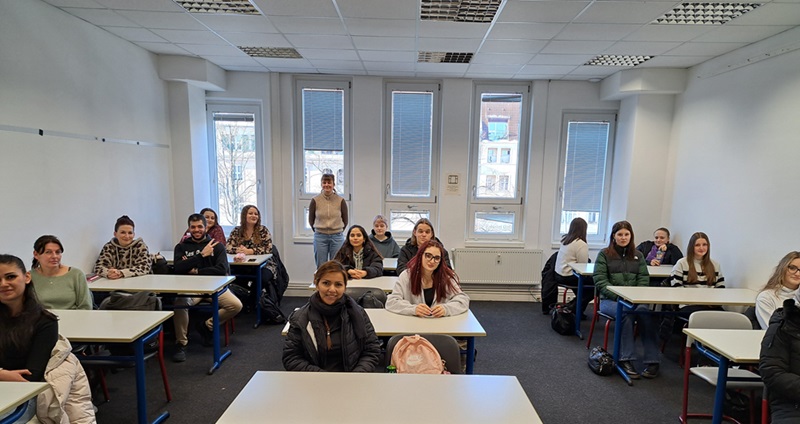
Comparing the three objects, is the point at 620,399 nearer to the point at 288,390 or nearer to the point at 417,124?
the point at 288,390

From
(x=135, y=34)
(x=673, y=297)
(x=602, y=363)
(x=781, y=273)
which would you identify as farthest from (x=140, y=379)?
(x=781, y=273)

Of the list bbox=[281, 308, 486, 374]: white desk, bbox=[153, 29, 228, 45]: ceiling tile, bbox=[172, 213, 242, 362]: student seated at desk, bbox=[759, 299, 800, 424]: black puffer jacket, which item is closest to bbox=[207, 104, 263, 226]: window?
bbox=[153, 29, 228, 45]: ceiling tile

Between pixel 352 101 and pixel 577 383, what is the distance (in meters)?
4.35

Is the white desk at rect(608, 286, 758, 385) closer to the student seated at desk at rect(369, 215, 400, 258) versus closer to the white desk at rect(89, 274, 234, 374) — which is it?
the student seated at desk at rect(369, 215, 400, 258)

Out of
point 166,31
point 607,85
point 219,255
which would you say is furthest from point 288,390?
point 607,85

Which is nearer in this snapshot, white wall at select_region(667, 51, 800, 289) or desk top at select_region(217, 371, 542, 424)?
desk top at select_region(217, 371, 542, 424)

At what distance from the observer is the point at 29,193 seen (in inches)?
114

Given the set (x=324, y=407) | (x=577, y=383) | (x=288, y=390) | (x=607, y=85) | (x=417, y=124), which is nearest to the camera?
(x=324, y=407)

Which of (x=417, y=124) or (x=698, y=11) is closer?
(x=698, y=11)

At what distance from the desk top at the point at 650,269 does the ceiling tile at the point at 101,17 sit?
17.1 ft

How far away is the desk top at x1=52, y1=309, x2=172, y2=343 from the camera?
2.21 metres

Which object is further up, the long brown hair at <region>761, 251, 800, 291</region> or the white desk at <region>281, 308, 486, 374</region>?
the long brown hair at <region>761, 251, 800, 291</region>

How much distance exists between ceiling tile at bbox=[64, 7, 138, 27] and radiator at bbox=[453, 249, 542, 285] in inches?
181

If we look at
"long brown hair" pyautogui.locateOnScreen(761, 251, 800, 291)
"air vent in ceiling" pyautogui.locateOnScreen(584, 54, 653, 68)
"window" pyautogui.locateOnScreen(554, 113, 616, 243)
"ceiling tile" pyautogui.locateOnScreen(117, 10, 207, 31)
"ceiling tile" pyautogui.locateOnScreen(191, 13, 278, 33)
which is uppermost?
"air vent in ceiling" pyautogui.locateOnScreen(584, 54, 653, 68)
